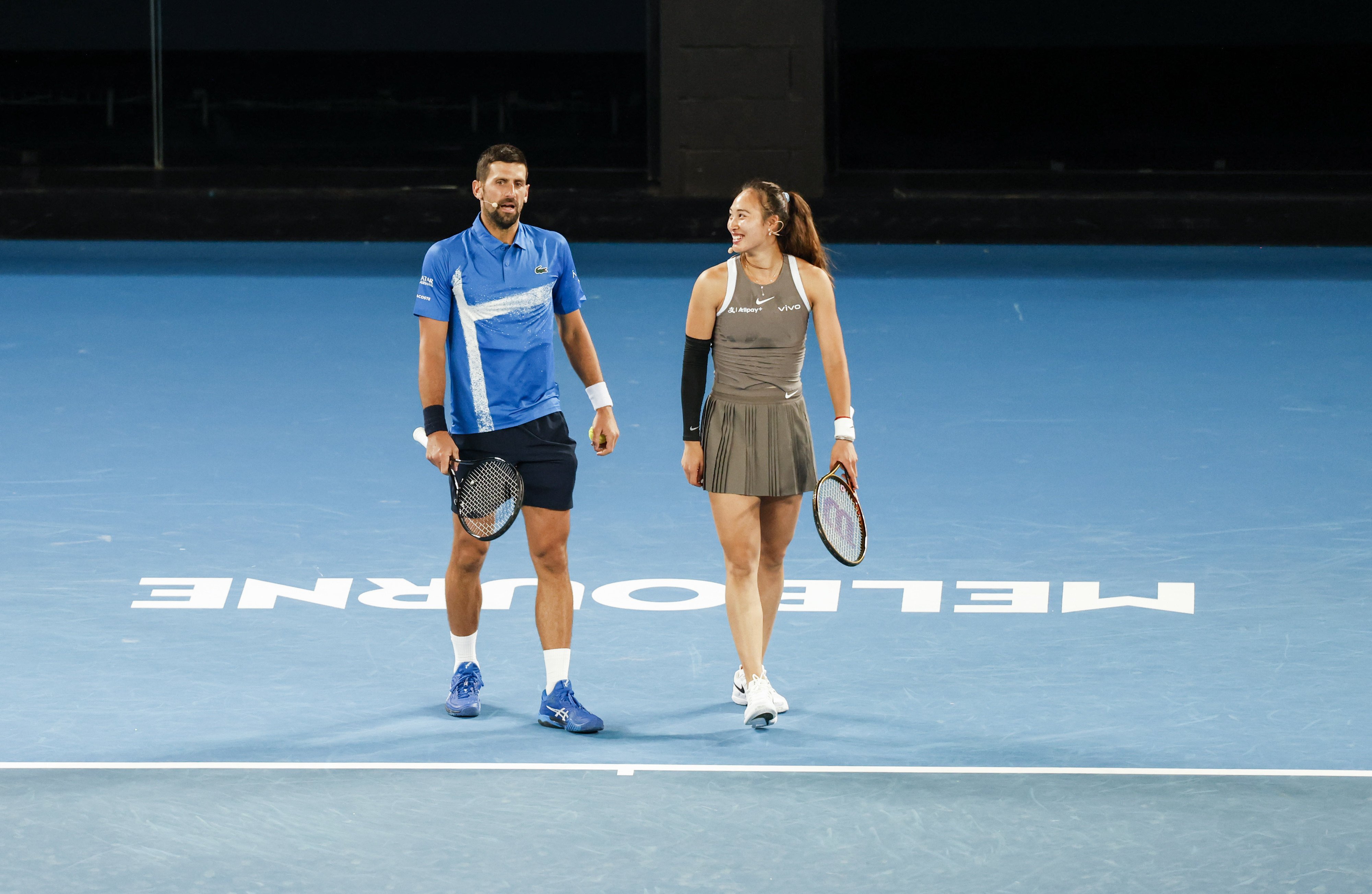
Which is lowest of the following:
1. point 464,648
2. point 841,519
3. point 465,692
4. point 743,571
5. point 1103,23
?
point 465,692

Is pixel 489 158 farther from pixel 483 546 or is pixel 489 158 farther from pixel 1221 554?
pixel 1221 554

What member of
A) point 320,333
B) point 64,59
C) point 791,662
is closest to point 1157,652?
point 791,662

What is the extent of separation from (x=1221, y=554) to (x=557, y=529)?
2965mm

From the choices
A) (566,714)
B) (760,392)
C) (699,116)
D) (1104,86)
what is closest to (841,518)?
(760,392)

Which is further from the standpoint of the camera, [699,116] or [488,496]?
[699,116]

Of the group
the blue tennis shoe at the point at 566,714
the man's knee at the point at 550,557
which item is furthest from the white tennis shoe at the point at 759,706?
the man's knee at the point at 550,557

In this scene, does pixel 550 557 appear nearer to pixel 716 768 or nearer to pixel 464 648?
pixel 464 648

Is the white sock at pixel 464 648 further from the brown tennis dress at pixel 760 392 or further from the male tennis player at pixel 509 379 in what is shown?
the brown tennis dress at pixel 760 392

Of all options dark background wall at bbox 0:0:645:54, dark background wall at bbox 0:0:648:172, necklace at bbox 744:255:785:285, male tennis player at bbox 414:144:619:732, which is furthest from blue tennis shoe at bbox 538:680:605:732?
dark background wall at bbox 0:0:645:54

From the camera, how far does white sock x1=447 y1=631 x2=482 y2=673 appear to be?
19.4 feet

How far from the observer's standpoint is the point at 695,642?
21.3 feet

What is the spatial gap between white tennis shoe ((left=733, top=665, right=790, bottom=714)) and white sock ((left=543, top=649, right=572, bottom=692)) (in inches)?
20.6

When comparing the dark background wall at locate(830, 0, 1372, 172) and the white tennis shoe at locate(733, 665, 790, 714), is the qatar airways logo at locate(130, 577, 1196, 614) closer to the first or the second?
the white tennis shoe at locate(733, 665, 790, 714)

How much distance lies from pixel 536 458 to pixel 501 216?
2.33 feet
